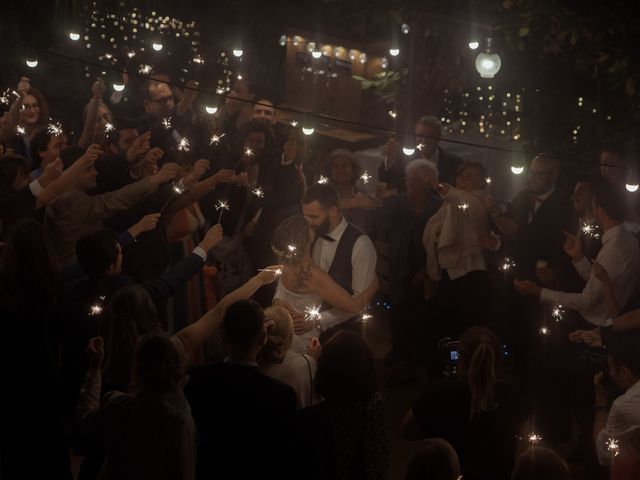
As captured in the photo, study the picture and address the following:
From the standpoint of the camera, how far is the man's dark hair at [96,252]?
4547mm

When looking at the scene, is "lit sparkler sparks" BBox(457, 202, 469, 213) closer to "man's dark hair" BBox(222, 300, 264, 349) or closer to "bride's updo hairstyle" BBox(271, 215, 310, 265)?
"bride's updo hairstyle" BBox(271, 215, 310, 265)

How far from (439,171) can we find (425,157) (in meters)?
0.19

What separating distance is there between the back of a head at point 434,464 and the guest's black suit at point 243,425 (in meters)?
0.58

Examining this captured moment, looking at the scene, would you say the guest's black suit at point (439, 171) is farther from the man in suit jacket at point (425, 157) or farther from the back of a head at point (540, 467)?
the back of a head at point (540, 467)

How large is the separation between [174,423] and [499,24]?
702 cm

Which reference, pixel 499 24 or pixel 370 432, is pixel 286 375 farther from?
pixel 499 24

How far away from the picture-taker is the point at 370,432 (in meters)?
3.67

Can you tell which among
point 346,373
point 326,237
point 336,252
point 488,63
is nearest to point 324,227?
point 326,237

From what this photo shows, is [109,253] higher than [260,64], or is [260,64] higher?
[260,64]

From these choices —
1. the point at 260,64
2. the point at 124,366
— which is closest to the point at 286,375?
the point at 124,366

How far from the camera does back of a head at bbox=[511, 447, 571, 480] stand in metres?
3.31

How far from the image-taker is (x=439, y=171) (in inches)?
320

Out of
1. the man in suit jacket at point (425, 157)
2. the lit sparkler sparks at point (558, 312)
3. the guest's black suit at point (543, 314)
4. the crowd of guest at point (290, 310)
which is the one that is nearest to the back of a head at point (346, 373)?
the crowd of guest at point (290, 310)

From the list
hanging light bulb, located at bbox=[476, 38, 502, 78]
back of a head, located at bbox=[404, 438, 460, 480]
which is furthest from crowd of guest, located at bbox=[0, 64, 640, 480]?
hanging light bulb, located at bbox=[476, 38, 502, 78]
